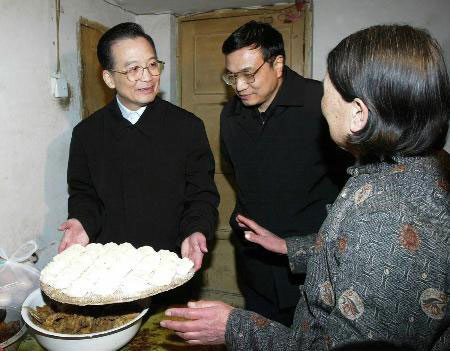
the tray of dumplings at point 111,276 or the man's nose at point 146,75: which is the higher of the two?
the man's nose at point 146,75

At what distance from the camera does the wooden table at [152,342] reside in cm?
121

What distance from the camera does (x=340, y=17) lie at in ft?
9.41

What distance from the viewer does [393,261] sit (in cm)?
79

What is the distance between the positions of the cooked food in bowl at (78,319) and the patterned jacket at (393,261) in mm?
689

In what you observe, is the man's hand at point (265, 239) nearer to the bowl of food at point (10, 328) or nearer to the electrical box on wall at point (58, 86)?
the bowl of food at point (10, 328)

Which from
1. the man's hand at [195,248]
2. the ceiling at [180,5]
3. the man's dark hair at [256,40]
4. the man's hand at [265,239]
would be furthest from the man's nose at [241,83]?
the ceiling at [180,5]

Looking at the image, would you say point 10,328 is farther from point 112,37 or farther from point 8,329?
point 112,37

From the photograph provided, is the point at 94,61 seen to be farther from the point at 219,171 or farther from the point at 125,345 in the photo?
the point at 125,345

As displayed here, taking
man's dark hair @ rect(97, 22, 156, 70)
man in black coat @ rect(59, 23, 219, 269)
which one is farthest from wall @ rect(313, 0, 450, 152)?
man's dark hair @ rect(97, 22, 156, 70)

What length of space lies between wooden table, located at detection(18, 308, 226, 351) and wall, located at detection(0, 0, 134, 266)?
3.23 ft

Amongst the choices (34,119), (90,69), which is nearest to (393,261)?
(34,119)

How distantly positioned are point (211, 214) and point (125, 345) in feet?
2.83

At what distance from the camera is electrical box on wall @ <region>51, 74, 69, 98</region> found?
2.34m

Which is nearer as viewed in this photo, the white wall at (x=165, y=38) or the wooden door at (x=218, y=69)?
the wooden door at (x=218, y=69)
